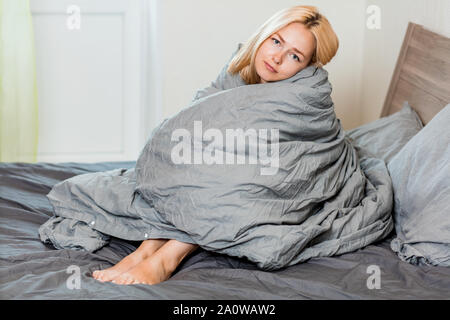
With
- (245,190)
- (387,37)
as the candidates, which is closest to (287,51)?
(245,190)

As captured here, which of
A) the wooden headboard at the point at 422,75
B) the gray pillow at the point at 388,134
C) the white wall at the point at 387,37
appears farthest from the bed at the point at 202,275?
the white wall at the point at 387,37

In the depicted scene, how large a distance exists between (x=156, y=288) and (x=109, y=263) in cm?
24

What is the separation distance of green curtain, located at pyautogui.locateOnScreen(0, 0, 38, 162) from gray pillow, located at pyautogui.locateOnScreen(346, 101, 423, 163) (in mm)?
1650

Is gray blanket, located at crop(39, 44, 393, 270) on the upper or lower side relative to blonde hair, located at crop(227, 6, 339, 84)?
lower

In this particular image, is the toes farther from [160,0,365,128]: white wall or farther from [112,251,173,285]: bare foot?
[160,0,365,128]: white wall

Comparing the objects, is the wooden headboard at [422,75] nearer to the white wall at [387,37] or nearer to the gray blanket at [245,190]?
the white wall at [387,37]

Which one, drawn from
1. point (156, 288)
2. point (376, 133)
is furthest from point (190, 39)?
point (156, 288)

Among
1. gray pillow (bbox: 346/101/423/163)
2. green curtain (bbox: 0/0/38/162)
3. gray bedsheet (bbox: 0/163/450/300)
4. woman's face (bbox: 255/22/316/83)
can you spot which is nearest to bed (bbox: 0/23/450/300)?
gray bedsheet (bbox: 0/163/450/300)

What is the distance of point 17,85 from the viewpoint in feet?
9.78

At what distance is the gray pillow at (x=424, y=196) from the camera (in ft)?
4.44

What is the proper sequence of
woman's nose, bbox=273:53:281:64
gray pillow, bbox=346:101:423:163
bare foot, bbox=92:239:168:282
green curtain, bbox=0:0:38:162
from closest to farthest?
bare foot, bbox=92:239:168:282 < woman's nose, bbox=273:53:281:64 < gray pillow, bbox=346:101:423:163 < green curtain, bbox=0:0:38:162

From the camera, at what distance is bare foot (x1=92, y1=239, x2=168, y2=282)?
1.28 metres

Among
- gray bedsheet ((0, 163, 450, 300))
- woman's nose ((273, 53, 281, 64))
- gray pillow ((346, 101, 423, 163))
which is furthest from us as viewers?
gray pillow ((346, 101, 423, 163))

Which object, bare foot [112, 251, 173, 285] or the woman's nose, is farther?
the woman's nose
